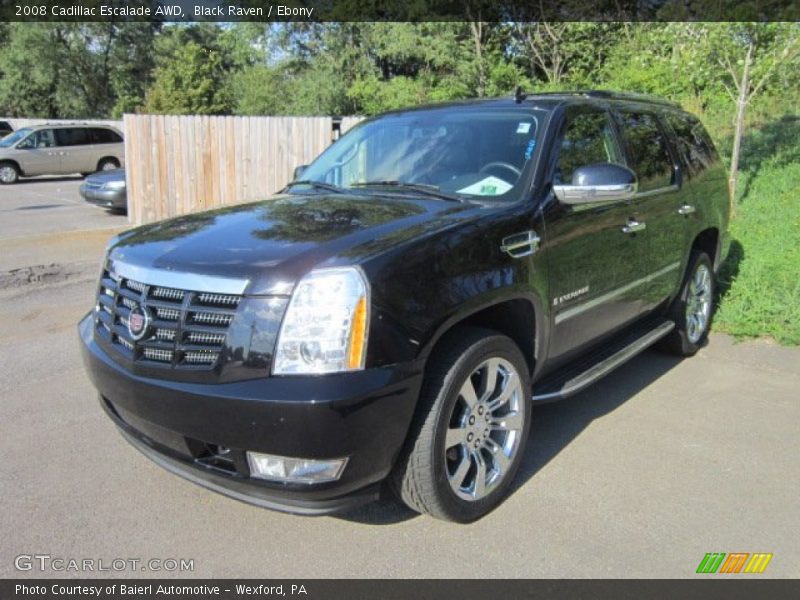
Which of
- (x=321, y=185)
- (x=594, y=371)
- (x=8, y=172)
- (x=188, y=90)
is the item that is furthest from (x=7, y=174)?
(x=594, y=371)

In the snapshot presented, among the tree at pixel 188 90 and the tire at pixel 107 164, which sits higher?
the tree at pixel 188 90

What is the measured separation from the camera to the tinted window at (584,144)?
12.6 feet

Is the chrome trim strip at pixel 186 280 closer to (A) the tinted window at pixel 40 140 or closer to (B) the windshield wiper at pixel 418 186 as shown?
(B) the windshield wiper at pixel 418 186

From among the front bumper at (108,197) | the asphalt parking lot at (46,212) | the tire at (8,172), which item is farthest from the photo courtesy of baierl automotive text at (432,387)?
the tire at (8,172)

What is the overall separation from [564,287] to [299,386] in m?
1.72

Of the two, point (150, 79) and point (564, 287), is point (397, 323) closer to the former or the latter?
point (564, 287)

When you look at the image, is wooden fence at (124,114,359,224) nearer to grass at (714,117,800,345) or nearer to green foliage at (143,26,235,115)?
grass at (714,117,800,345)

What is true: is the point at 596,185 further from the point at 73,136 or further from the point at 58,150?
the point at 73,136

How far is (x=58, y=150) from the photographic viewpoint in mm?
22828

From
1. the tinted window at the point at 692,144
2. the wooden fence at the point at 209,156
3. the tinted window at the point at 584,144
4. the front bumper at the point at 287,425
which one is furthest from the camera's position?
the wooden fence at the point at 209,156

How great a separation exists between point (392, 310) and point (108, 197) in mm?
12260

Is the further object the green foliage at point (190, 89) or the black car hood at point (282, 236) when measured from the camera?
the green foliage at point (190, 89)

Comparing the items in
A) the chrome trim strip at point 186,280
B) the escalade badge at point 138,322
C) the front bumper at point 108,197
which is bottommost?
the front bumper at point 108,197

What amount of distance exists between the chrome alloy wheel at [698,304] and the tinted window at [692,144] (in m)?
0.82
